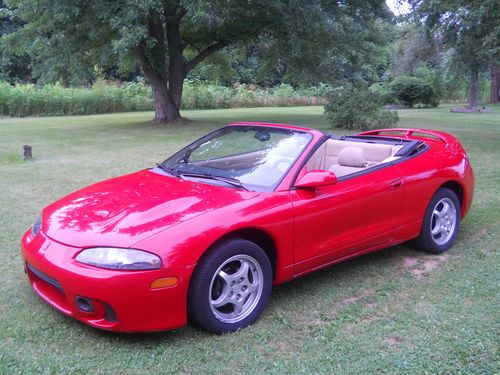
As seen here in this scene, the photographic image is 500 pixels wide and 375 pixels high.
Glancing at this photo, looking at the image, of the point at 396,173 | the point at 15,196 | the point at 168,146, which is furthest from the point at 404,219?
the point at 168,146

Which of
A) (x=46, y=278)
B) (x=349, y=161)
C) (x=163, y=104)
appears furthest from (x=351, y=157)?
(x=163, y=104)

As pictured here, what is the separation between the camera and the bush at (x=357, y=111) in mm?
16578

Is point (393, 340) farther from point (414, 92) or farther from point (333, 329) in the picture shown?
point (414, 92)

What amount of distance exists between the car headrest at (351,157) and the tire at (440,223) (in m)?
0.79

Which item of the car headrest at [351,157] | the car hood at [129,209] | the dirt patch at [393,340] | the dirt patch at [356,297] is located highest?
the car headrest at [351,157]

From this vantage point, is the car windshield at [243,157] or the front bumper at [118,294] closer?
the front bumper at [118,294]

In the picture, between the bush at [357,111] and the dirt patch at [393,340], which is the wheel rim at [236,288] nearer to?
the dirt patch at [393,340]

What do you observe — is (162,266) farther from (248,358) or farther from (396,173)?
(396,173)

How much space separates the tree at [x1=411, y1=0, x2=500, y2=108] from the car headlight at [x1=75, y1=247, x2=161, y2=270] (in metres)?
10.4

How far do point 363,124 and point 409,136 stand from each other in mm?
10717

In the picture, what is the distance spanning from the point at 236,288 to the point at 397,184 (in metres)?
1.86

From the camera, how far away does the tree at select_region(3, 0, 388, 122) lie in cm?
1543

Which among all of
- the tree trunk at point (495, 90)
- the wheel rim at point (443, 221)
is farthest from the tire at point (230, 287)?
the tree trunk at point (495, 90)

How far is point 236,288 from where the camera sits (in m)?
3.54
